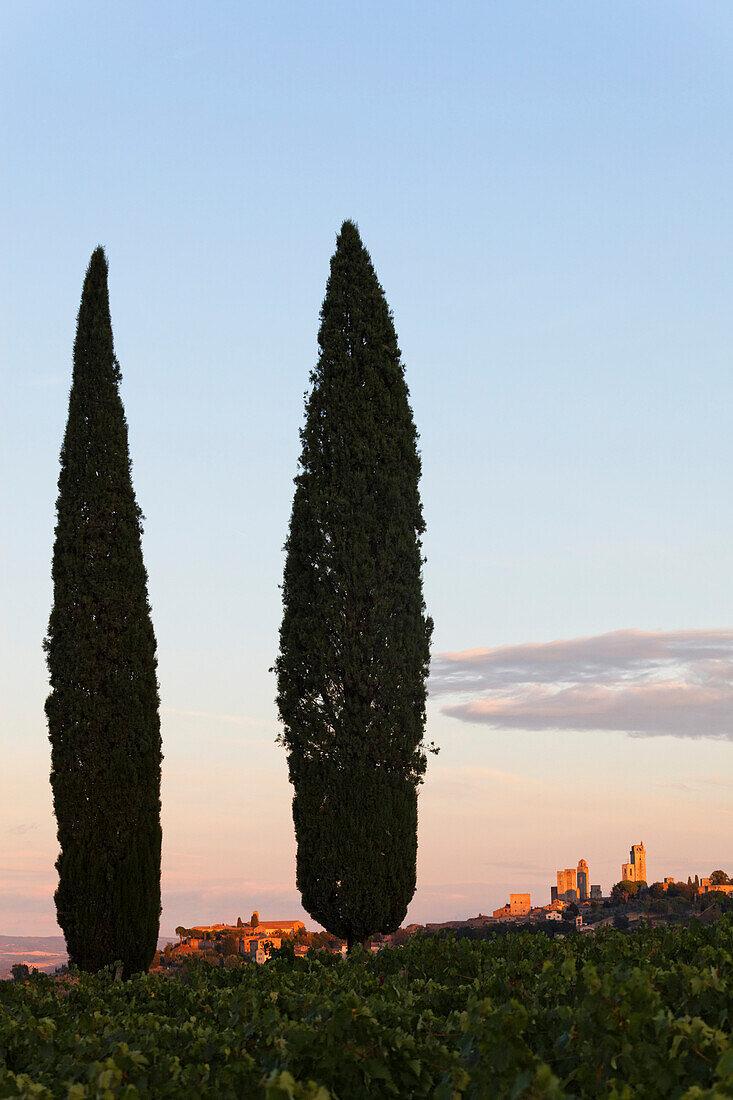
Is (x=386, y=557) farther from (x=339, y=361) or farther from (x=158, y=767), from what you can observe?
(x=158, y=767)

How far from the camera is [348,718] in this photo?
56.1ft

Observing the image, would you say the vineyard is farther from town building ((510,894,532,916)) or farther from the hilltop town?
town building ((510,894,532,916))

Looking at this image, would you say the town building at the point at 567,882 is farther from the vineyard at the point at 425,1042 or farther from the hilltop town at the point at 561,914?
the vineyard at the point at 425,1042

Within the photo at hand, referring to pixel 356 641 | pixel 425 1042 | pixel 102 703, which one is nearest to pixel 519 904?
pixel 356 641

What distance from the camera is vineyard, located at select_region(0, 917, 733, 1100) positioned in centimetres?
461

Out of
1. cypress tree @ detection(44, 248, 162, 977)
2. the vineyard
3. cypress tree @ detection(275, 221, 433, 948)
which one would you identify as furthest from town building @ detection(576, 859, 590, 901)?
the vineyard

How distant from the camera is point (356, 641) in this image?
56.9ft

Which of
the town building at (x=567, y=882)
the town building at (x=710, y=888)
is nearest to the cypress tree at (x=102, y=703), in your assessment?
the town building at (x=567, y=882)

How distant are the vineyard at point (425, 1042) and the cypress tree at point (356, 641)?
321 inches

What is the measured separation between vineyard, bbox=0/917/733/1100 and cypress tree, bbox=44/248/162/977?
878 cm

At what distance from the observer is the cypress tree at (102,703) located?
56.2 ft

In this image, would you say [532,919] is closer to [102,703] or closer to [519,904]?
[519,904]

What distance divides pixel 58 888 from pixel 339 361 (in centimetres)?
1037

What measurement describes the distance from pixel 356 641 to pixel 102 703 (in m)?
4.51
